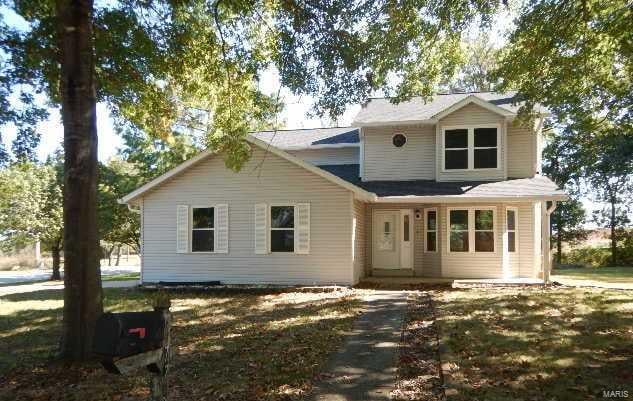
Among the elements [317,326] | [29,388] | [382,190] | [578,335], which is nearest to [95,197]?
[29,388]

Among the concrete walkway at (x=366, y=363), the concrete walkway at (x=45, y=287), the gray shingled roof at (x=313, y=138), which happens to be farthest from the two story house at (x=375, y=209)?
the concrete walkway at (x=366, y=363)

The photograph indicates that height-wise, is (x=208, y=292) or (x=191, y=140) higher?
(x=191, y=140)

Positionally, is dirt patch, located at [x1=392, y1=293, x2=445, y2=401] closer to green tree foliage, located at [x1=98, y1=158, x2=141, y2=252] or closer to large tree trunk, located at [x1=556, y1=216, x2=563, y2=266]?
green tree foliage, located at [x1=98, y1=158, x2=141, y2=252]

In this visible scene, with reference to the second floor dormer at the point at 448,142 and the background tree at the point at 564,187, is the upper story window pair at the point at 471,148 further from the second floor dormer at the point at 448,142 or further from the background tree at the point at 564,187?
the background tree at the point at 564,187

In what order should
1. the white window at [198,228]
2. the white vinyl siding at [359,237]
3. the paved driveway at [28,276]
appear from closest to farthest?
the white vinyl siding at [359,237] < the white window at [198,228] < the paved driveway at [28,276]

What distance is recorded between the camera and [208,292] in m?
14.5

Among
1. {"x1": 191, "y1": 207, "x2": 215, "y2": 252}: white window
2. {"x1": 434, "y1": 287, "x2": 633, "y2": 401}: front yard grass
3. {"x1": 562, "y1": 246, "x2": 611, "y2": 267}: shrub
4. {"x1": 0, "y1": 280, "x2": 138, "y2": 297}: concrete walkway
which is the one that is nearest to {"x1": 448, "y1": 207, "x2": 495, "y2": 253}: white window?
{"x1": 434, "y1": 287, "x2": 633, "y2": 401}: front yard grass

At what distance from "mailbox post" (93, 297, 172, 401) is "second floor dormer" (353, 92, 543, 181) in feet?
42.6

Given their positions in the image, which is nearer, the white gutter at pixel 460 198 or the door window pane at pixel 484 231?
the white gutter at pixel 460 198

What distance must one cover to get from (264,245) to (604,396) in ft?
36.2

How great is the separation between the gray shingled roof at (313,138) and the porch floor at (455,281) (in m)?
5.93

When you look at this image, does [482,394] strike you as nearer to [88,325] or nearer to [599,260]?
[88,325]

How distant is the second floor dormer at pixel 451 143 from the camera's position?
16047mm

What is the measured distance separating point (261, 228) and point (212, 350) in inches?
305
